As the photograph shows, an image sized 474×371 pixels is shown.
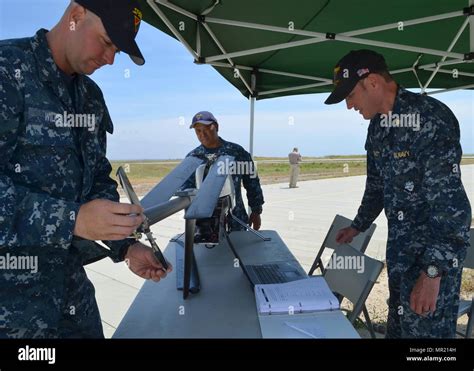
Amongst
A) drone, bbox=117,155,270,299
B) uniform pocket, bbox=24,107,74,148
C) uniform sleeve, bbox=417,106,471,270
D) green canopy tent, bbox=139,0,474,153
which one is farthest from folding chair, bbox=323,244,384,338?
green canopy tent, bbox=139,0,474,153

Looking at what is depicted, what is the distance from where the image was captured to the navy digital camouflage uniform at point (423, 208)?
1.41 meters

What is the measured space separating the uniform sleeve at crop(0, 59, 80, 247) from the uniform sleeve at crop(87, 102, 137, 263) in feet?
1.18

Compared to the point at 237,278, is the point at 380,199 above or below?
above

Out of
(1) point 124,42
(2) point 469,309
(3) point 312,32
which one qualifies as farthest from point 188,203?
(3) point 312,32

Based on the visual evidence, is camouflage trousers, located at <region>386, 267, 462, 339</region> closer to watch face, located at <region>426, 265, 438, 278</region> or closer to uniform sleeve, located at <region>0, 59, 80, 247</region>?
watch face, located at <region>426, 265, 438, 278</region>

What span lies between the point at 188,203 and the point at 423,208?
97 cm

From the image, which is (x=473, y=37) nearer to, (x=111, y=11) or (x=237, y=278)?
(x=237, y=278)

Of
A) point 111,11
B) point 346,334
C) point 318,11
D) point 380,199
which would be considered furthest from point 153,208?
point 318,11

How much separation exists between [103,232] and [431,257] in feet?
3.91

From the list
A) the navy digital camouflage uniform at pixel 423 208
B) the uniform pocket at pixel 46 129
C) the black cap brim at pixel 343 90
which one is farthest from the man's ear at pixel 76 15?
the navy digital camouflage uniform at pixel 423 208

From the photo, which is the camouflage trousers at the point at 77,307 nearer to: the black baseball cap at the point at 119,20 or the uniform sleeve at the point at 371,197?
the black baseball cap at the point at 119,20

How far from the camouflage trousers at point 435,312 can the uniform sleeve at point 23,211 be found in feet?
4.43

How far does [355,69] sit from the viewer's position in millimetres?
1614

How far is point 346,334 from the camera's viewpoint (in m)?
1.00
